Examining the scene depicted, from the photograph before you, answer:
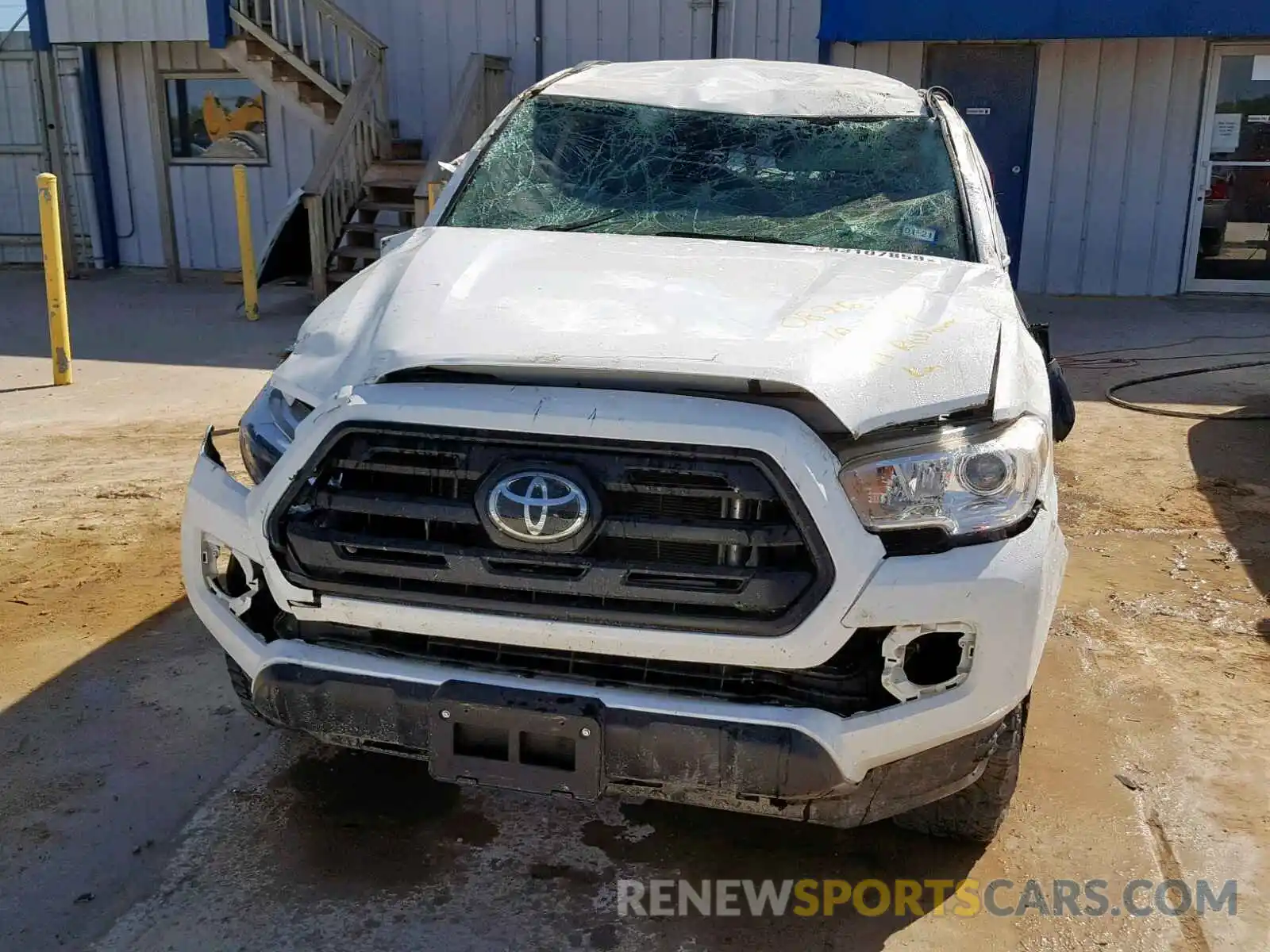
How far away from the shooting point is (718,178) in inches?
151

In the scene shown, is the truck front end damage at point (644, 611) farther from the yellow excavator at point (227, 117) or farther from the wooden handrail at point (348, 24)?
the yellow excavator at point (227, 117)

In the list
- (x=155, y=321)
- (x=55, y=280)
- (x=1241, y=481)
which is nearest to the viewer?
(x=1241, y=481)

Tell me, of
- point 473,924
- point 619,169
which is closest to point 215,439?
point 619,169

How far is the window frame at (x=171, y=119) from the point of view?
45.6 feet

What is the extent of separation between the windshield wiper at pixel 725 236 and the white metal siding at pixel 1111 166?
9.50 meters

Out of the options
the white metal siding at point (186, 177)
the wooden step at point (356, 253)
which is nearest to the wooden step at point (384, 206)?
the wooden step at point (356, 253)

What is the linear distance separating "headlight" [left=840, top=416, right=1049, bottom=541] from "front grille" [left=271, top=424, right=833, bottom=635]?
0.54 ft

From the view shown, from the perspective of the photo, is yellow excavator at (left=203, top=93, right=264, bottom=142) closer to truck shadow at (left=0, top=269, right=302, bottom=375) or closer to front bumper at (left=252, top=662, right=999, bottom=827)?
truck shadow at (left=0, top=269, right=302, bottom=375)

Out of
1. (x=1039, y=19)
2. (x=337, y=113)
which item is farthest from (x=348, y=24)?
(x=1039, y=19)

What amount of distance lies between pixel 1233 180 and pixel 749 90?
9.80 metres

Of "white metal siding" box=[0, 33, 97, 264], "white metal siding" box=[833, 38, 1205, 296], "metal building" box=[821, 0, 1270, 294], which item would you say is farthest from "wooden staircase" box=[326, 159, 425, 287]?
"white metal siding" box=[833, 38, 1205, 296]

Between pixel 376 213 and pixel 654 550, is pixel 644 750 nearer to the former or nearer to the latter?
pixel 654 550

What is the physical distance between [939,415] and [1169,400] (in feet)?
19.8

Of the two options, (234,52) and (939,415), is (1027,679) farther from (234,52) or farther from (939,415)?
(234,52)
